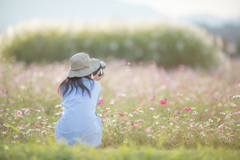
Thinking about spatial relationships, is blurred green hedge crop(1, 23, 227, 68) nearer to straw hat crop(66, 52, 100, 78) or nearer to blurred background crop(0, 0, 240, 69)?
blurred background crop(0, 0, 240, 69)

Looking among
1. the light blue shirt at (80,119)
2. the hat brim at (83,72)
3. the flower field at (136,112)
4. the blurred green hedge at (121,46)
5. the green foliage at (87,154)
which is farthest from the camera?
the blurred green hedge at (121,46)

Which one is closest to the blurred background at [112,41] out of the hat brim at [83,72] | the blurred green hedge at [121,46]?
the blurred green hedge at [121,46]

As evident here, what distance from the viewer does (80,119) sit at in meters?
2.25

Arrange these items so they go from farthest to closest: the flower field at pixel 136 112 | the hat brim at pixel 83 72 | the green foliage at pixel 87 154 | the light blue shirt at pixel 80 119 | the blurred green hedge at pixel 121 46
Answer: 1. the blurred green hedge at pixel 121 46
2. the flower field at pixel 136 112
3. the hat brim at pixel 83 72
4. the light blue shirt at pixel 80 119
5. the green foliage at pixel 87 154

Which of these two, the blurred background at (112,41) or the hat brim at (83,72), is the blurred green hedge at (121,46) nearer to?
the blurred background at (112,41)

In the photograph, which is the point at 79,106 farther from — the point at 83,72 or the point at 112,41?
the point at 112,41

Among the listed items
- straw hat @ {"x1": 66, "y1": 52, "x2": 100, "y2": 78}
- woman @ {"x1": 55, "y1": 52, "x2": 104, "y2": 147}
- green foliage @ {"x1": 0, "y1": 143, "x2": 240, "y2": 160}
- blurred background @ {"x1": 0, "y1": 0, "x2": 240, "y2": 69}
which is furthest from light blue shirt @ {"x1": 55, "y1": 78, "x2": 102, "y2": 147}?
blurred background @ {"x1": 0, "y1": 0, "x2": 240, "y2": 69}

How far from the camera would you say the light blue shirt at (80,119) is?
225 cm

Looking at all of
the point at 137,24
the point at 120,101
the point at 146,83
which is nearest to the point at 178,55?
the point at 137,24

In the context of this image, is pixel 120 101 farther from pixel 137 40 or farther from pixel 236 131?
pixel 137 40

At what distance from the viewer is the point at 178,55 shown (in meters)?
8.12

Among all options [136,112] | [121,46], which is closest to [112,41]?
[121,46]

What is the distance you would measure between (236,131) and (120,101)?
220 cm

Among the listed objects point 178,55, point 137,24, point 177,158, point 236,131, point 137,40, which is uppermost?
point 137,24
